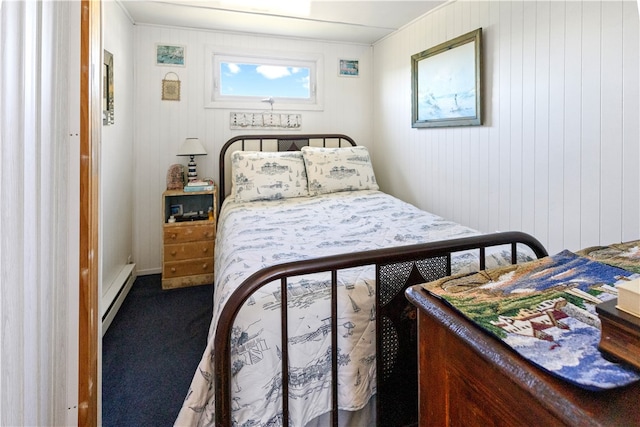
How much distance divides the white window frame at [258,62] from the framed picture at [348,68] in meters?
0.22

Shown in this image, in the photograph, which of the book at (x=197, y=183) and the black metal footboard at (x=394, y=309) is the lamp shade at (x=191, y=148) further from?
the black metal footboard at (x=394, y=309)

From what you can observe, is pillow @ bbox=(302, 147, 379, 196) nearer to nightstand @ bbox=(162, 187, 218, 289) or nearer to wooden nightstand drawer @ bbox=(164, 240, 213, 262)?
nightstand @ bbox=(162, 187, 218, 289)

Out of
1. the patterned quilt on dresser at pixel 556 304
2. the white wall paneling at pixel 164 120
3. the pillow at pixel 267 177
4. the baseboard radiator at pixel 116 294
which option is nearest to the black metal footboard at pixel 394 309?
the patterned quilt on dresser at pixel 556 304

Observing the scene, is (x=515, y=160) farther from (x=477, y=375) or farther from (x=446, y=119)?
(x=477, y=375)

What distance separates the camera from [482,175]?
245cm

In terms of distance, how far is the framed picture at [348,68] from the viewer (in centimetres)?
370

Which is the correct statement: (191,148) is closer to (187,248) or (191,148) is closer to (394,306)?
(187,248)

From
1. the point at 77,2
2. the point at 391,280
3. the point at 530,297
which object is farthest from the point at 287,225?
the point at 530,297

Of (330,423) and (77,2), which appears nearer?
(77,2)

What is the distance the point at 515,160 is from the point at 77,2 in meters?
2.23

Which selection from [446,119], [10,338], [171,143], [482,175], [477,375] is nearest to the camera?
[477,375]

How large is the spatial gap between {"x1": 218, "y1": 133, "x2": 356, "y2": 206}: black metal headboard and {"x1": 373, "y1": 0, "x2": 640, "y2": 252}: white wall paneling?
1045mm

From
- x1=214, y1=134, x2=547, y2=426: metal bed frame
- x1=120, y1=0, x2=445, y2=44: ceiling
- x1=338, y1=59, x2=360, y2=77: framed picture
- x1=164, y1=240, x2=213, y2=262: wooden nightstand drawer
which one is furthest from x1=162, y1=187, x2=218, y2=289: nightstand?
x1=214, y1=134, x2=547, y2=426: metal bed frame

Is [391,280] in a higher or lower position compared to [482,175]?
lower
